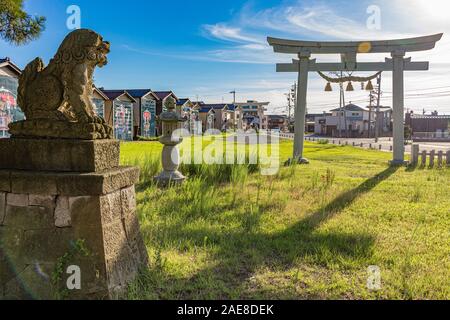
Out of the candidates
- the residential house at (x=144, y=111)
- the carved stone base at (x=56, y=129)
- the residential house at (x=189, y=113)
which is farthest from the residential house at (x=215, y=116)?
the carved stone base at (x=56, y=129)

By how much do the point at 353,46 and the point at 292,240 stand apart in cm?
919

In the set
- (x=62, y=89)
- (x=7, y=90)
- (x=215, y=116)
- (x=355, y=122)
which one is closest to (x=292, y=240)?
(x=62, y=89)

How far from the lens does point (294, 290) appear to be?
2996mm

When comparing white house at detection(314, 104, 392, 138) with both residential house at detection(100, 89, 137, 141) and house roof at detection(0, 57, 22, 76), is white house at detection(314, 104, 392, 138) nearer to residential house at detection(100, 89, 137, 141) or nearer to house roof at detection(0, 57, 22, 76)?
residential house at detection(100, 89, 137, 141)

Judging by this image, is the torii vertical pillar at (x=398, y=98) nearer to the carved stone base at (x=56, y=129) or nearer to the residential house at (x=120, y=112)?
the carved stone base at (x=56, y=129)

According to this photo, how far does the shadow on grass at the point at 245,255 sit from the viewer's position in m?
2.97

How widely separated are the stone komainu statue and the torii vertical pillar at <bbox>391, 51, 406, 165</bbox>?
35.4ft

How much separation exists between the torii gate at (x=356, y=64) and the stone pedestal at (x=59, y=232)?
358 inches

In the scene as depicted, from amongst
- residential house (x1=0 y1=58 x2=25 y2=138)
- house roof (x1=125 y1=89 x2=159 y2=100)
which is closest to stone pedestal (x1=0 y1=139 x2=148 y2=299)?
residential house (x1=0 y1=58 x2=25 y2=138)

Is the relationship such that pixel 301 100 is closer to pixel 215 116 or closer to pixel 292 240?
pixel 292 240

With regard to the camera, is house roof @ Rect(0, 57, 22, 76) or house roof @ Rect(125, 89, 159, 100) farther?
house roof @ Rect(125, 89, 159, 100)

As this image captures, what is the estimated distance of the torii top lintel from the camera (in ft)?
36.1

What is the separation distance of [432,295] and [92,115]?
10.8 ft
